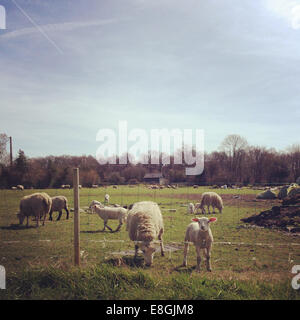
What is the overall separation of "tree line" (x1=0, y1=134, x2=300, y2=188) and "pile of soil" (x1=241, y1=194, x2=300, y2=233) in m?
1.60

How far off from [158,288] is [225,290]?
1.40 m

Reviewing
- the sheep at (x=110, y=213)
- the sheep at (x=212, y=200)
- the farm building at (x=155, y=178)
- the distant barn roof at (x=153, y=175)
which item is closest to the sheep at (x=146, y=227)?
the sheep at (x=110, y=213)

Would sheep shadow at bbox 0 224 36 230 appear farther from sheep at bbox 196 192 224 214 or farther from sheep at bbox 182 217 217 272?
sheep at bbox 196 192 224 214

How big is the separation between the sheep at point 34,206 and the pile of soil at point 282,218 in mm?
11839

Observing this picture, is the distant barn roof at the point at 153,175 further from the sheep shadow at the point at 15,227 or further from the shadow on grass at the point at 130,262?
the shadow on grass at the point at 130,262

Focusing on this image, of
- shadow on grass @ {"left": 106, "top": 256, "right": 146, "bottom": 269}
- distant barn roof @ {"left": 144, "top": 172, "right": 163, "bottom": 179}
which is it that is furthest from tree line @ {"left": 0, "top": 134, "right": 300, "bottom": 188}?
shadow on grass @ {"left": 106, "top": 256, "right": 146, "bottom": 269}

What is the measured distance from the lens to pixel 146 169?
51.7ft

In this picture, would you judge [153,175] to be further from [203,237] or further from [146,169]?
[203,237]

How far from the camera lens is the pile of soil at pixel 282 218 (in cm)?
1303

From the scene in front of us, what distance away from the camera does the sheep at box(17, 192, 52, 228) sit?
14.0 meters

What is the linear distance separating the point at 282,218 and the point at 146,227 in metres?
9.59

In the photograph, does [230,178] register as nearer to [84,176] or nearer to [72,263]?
[84,176]

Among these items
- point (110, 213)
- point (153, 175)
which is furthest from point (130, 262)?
point (153, 175)

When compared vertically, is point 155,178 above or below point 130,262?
above
